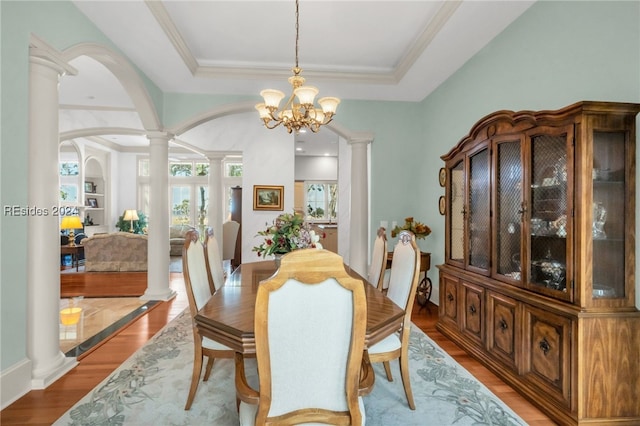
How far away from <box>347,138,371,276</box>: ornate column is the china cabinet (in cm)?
228

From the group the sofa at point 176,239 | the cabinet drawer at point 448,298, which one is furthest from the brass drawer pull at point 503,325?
the sofa at point 176,239

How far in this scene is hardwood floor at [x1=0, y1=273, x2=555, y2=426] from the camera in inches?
76.9

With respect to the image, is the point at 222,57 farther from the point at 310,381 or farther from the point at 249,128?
the point at 310,381

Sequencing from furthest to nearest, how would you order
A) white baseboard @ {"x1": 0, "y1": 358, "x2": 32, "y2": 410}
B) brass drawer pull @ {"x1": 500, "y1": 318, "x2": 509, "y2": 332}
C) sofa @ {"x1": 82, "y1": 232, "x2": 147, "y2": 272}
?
sofa @ {"x1": 82, "y1": 232, "x2": 147, "y2": 272}
brass drawer pull @ {"x1": 500, "y1": 318, "x2": 509, "y2": 332}
white baseboard @ {"x1": 0, "y1": 358, "x2": 32, "y2": 410}

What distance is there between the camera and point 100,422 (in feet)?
6.17

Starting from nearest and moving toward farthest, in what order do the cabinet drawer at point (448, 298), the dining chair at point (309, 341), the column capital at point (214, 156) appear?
the dining chair at point (309, 341)
the cabinet drawer at point (448, 298)
the column capital at point (214, 156)

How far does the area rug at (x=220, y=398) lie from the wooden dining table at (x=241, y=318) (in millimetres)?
699

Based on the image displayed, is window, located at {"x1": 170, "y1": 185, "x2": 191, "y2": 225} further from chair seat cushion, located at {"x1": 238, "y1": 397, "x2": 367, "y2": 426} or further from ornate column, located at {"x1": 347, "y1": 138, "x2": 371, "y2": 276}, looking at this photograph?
chair seat cushion, located at {"x1": 238, "y1": 397, "x2": 367, "y2": 426}

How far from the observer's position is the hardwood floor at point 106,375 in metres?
1.95

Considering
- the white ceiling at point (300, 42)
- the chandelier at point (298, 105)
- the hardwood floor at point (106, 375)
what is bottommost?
the hardwood floor at point (106, 375)

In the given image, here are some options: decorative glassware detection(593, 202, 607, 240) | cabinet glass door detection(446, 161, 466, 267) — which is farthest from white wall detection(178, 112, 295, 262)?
decorative glassware detection(593, 202, 607, 240)

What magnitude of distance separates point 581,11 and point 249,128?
5390mm

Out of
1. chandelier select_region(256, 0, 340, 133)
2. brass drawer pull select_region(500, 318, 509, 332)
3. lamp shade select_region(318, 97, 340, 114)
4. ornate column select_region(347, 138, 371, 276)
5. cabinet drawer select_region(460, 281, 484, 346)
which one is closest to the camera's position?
brass drawer pull select_region(500, 318, 509, 332)

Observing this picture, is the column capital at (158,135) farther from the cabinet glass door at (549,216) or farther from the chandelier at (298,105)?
the cabinet glass door at (549,216)
